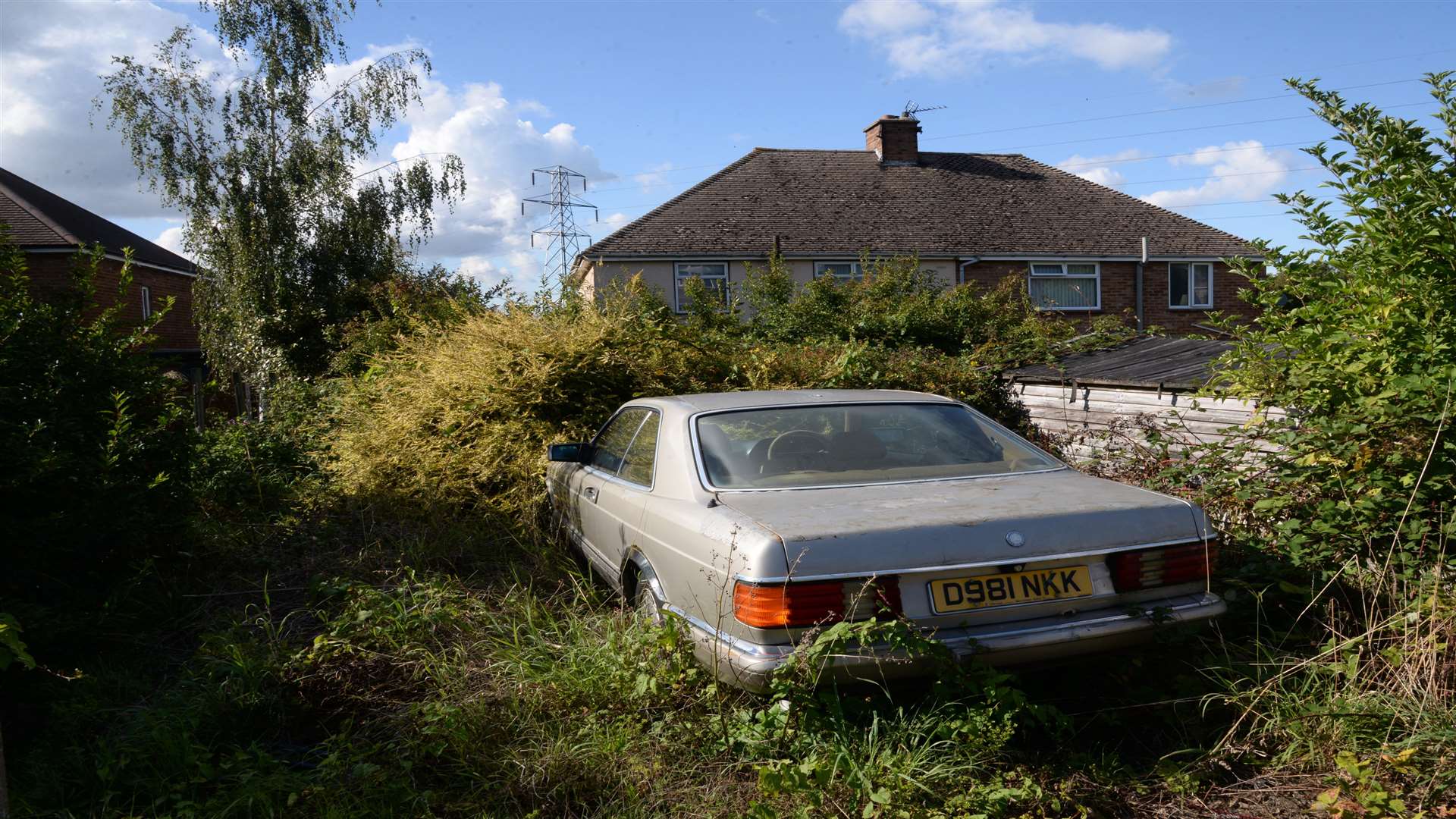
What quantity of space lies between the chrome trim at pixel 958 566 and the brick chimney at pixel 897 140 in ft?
80.7

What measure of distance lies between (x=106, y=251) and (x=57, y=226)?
14.9 ft

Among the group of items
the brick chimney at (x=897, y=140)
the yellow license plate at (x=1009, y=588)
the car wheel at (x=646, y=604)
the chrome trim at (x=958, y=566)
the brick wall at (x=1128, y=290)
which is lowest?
the car wheel at (x=646, y=604)

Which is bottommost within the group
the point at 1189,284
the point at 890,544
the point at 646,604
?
the point at 646,604

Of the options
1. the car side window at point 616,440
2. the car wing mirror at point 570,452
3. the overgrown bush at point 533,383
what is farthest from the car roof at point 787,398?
the overgrown bush at point 533,383

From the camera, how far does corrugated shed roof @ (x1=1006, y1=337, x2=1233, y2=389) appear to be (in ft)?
23.0

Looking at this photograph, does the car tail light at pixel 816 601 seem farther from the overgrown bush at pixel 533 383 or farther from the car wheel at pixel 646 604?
the overgrown bush at pixel 533 383

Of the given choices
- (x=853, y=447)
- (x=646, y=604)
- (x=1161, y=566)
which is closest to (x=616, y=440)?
(x=646, y=604)

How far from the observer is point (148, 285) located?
2589cm

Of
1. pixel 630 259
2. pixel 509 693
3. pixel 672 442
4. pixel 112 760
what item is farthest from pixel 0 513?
pixel 630 259

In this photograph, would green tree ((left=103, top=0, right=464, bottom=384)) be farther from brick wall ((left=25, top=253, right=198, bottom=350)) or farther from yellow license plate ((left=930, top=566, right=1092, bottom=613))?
yellow license plate ((left=930, top=566, right=1092, bottom=613))

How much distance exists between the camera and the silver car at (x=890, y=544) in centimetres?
299

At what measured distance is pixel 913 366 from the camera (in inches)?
329

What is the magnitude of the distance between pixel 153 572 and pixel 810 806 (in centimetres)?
389

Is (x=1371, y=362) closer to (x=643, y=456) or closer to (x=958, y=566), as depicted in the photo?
(x=958, y=566)
